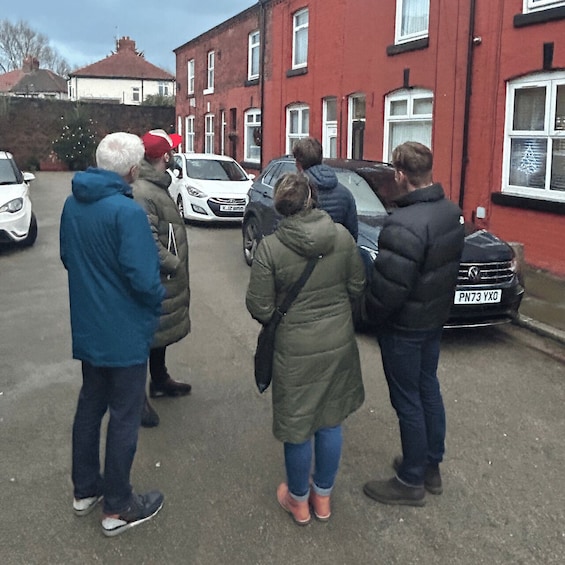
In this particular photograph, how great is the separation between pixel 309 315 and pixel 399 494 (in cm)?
119

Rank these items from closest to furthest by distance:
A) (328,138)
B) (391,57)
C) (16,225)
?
(16,225)
(391,57)
(328,138)

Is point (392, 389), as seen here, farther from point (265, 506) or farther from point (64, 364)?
point (64, 364)

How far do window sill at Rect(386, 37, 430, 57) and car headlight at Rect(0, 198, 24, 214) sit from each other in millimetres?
7915

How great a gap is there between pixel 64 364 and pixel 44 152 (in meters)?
31.2

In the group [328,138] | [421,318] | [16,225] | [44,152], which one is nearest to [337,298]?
[421,318]

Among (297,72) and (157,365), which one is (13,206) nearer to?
(157,365)

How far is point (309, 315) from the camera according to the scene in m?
3.04

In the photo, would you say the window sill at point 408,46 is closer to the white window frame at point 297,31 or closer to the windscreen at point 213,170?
the windscreen at point 213,170

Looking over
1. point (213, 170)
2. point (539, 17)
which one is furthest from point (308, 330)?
point (213, 170)

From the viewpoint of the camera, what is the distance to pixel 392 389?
11.2ft

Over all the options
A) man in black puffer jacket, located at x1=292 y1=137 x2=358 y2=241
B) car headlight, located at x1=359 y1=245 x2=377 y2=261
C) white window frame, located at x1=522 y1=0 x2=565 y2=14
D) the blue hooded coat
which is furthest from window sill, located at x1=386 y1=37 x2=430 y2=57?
the blue hooded coat

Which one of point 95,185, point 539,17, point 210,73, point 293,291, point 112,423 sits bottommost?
point 112,423

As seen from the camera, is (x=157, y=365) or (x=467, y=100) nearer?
(x=157, y=365)

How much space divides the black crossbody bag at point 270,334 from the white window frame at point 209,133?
24.8 m
